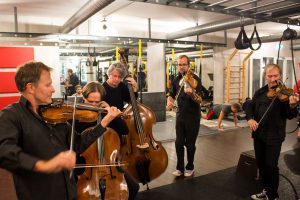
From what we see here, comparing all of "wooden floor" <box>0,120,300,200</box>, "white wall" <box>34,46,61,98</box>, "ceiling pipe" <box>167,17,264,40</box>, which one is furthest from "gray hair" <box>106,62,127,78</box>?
"white wall" <box>34,46,61,98</box>

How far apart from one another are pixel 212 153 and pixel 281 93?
2387 mm

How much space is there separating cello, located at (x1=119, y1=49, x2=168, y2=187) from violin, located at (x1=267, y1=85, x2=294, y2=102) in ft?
4.00

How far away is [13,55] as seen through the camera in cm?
481

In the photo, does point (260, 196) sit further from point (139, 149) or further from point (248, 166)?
point (139, 149)

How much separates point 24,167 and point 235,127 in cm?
584

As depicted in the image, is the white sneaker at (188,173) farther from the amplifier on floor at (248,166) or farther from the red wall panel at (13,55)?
the red wall panel at (13,55)

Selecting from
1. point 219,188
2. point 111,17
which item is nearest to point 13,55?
point 111,17

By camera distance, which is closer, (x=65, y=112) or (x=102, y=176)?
(x=65, y=112)

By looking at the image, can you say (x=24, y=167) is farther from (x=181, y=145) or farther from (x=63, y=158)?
(x=181, y=145)

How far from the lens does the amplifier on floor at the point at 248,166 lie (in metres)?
3.32

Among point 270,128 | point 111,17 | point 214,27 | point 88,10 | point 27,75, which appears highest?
point 111,17

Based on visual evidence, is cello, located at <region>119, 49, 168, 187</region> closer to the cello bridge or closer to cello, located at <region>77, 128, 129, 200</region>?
the cello bridge

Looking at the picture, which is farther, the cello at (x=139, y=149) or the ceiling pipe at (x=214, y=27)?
the ceiling pipe at (x=214, y=27)

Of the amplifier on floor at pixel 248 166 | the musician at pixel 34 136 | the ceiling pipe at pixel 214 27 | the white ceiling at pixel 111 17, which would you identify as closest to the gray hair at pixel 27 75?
the musician at pixel 34 136
